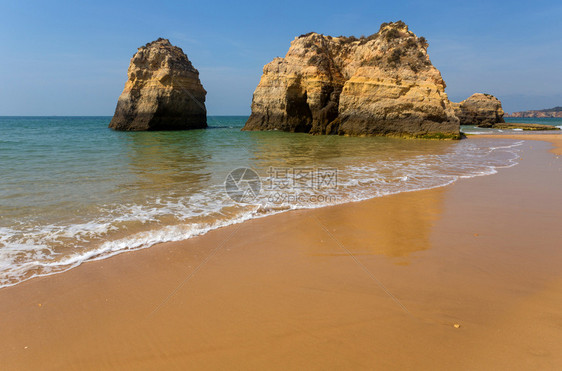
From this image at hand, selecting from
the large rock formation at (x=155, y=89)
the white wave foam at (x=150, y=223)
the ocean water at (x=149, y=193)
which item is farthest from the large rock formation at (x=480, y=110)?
the white wave foam at (x=150, y=223)

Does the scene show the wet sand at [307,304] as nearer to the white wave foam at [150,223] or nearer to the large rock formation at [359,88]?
the white wave foam at [150,223]

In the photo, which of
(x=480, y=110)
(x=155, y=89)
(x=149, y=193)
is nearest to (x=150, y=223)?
(x=149, y=193)

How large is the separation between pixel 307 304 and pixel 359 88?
2546cm

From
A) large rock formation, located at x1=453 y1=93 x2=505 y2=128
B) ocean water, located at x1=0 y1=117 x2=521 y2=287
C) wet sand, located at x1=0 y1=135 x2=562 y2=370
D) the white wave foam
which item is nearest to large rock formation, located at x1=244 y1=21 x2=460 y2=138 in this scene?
ocean water, located at x1=0 y1=117 x2=521 y2=287

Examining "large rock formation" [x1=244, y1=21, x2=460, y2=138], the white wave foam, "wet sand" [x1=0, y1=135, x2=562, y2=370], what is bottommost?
"wet sand" [x1=0, y1=135, x2=562, y2=370]

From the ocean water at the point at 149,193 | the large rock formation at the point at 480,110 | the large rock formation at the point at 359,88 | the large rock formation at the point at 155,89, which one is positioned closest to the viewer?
the ocean water at the point at 149,193

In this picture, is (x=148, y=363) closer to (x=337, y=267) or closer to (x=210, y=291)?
(x=210, y=291)

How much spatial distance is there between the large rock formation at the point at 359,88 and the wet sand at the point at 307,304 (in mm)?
21115

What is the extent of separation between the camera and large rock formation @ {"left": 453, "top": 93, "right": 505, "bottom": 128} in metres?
47.7

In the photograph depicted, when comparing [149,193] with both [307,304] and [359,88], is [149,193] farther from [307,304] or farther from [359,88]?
[359,88]

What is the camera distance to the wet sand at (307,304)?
212 cm

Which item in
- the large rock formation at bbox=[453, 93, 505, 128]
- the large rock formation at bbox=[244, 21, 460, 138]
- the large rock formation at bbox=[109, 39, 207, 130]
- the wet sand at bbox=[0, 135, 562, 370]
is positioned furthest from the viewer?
the large rock formation at bbox=[453, 93, 505, 128]

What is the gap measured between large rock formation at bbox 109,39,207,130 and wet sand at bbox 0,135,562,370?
31349 mm

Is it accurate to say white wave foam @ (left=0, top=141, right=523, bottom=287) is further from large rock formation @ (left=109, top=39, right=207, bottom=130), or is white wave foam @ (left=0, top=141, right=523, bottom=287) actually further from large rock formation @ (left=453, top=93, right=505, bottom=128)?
large rock formation @ (left=453, top=93, right=505, bottom=128)
